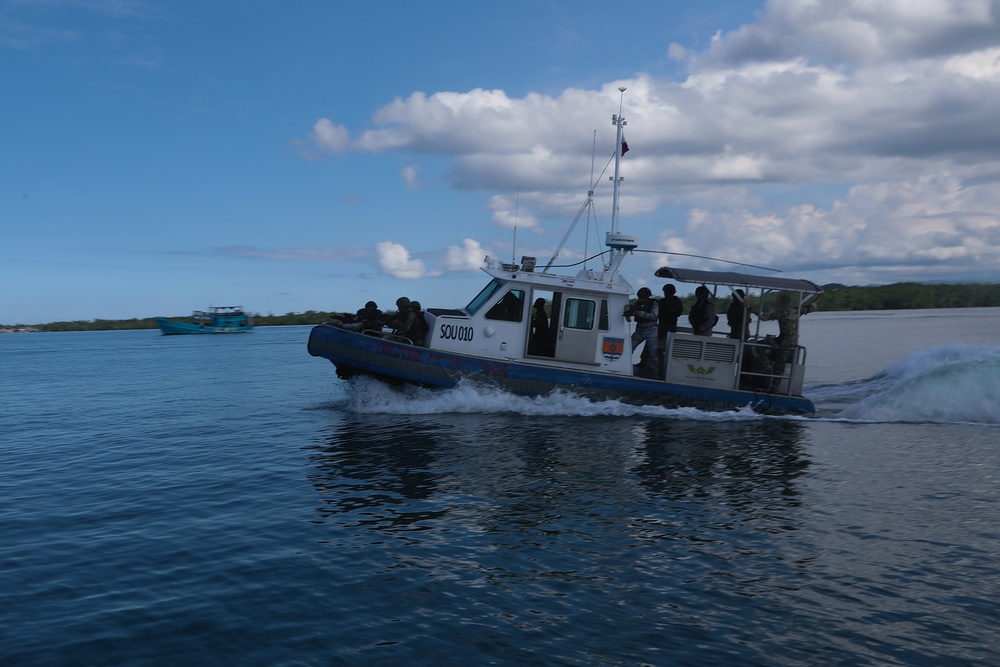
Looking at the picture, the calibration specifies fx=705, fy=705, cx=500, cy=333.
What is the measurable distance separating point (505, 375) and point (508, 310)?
1.37 meters

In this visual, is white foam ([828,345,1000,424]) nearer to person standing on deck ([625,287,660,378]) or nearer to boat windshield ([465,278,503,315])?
person standing on deck ([625,287,660,378])

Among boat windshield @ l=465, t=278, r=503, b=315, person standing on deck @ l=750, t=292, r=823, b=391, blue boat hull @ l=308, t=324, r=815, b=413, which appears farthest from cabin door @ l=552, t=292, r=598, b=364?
person standing on deck @ l=750, t=292, r=823, b=391

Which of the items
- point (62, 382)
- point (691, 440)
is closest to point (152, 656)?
point (691, 440)

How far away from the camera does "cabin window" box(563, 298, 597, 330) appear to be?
48.4 ft

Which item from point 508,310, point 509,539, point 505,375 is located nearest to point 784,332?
point 508,310

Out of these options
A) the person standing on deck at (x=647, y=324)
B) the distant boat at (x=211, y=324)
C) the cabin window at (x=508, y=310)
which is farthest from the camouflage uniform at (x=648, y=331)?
the distant boat at (x=211, y=324)

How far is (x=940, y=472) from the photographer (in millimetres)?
10516

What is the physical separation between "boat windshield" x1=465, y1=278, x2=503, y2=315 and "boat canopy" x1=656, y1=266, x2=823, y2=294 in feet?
11.2

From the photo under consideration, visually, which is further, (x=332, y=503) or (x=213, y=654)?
(x=332, y=503)

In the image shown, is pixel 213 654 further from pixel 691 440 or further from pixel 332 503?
pixel 691 440

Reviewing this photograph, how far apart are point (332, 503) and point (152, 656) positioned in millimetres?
3901

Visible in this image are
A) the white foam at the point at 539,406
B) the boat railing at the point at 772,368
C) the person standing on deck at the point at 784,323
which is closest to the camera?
the white foam at the point at 539,406

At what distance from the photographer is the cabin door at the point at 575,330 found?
14.8 meters

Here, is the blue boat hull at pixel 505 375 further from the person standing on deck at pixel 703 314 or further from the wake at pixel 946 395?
the wake at pixel 946 395
